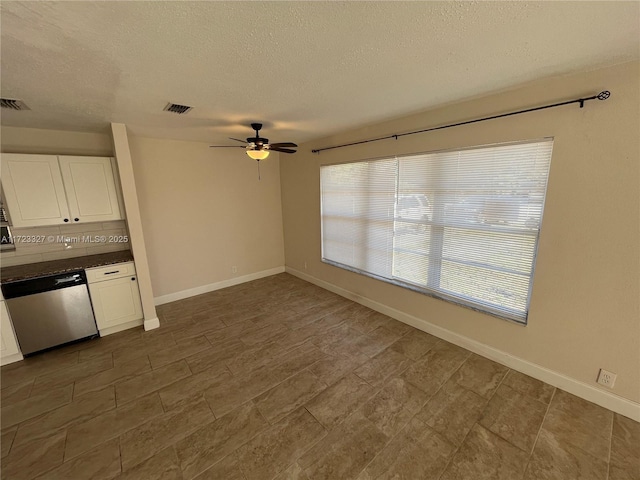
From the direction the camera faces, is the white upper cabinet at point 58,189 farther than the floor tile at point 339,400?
Yes

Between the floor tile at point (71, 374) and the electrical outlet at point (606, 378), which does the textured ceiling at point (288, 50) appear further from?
the floor tile at point (71, 374)

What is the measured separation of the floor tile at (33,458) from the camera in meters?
1.64

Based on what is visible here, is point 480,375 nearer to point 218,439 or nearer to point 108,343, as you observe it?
point 218,439

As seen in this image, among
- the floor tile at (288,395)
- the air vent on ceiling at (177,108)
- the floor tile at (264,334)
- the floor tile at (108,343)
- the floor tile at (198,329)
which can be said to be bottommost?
the floor tile at (288,395)

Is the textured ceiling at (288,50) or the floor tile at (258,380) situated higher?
the textured ceiling at (288,50)

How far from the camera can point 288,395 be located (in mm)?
2238

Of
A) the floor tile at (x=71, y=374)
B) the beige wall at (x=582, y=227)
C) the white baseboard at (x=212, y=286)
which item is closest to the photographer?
the beige wall at (x=582, y=227)

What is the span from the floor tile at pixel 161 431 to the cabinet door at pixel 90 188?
268 cm

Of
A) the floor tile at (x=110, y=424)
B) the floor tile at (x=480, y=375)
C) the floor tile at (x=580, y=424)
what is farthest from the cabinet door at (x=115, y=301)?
the floor tile at (x=580, y=424)

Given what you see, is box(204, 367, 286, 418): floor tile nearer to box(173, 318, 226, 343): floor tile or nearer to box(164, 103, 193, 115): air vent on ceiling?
box(173, 318, 226, 343): floor tile

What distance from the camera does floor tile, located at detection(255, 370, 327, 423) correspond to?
2070 mm

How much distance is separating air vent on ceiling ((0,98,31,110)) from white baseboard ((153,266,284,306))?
2.79m

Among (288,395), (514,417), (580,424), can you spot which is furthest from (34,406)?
(580,424)

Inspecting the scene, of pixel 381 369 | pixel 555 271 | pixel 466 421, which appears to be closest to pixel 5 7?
pixel 381 369
